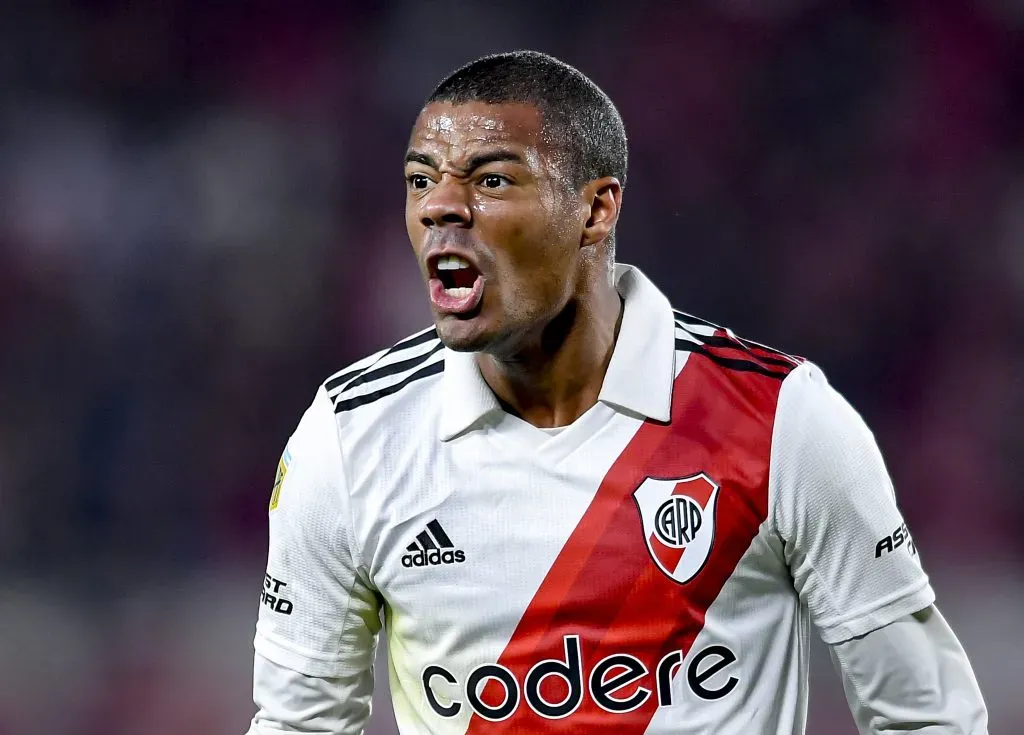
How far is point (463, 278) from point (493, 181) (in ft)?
0.51

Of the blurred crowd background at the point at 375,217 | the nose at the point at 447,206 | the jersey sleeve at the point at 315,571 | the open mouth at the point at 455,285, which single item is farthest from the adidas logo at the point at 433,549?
the blurred crowd background at the point at 375,217

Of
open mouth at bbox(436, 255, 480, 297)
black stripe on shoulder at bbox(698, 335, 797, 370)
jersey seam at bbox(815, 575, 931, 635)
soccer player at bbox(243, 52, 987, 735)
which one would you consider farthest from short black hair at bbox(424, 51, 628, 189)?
jersey seam at bbox(815, 575, 931, 635)

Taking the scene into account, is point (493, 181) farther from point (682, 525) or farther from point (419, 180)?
point (682, 525)

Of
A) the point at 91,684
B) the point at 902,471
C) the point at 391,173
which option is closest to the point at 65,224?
the point at 391,173

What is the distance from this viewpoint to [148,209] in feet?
19.0

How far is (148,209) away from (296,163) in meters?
0.68

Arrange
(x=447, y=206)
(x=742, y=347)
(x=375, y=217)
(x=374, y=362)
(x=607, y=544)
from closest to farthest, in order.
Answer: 1. (x=447, y=206)
2. (x=607, y=544)
3. (x=742, y=347)
4. (x=374, y=362)
5. (x=375, y=217)

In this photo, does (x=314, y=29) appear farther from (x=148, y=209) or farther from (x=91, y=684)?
(x=91, y=684)

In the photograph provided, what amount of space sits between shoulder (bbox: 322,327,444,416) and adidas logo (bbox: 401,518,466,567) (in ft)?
0.74

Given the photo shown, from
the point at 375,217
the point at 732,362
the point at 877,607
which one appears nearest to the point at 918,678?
the point at 877,607

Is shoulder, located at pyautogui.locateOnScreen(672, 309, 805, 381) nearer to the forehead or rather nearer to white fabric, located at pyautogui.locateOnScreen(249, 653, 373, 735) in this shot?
the forehead

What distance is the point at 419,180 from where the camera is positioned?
2.04 m

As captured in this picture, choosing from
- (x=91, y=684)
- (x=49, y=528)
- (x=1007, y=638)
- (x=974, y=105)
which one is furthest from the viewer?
(x=974, y=105)

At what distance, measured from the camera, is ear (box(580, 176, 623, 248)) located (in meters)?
2.12
